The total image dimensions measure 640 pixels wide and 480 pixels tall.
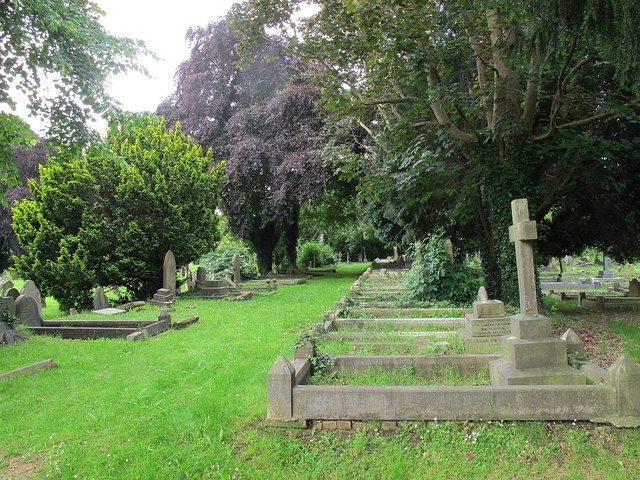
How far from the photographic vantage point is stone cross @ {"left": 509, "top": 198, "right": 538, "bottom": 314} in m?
4.79

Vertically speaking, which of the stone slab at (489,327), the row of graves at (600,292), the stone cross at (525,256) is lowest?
the row of graves at (600,292)

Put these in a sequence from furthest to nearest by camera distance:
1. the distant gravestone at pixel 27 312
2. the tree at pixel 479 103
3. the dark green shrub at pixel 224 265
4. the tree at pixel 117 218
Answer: the dark green shrub at pixel 224 265, the tree at pixel 117 218, the distant gravestone at pixel 27 312, the tree at pixel 479 103

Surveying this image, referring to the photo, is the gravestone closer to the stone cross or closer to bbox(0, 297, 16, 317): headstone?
the stone cross

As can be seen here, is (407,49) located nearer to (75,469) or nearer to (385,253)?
(75,469)

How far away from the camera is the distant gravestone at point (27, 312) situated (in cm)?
952

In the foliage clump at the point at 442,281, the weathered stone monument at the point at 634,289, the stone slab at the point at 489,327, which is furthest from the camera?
the weathered stone monument at the point at 634,289

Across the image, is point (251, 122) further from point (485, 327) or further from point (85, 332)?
point (485, 327)

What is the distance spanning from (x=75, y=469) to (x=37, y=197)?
13453 mm

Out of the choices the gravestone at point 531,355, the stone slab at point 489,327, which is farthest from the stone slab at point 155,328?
the gravestone at point 531,355

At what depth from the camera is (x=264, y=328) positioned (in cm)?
940

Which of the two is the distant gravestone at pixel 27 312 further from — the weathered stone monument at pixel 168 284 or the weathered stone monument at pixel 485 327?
the weathered stone monument at pixel 485 327

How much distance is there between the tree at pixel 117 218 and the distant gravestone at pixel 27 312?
420 centimetres

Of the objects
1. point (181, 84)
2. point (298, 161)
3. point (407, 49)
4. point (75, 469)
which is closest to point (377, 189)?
point (407, 49)

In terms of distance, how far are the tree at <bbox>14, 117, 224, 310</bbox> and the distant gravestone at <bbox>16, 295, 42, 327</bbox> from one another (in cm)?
420
